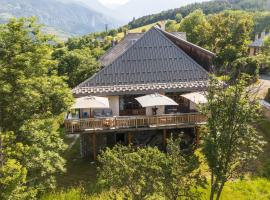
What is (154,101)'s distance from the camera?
904 inches

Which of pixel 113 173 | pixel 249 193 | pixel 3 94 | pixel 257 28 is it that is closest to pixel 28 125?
pixel 3 94

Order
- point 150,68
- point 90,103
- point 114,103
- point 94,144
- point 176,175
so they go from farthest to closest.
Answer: point 150,68 → point 114,103 → point 94,144 → point 90,103 → point 176,175

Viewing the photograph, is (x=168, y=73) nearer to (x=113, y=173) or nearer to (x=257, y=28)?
(x=113, y=173)

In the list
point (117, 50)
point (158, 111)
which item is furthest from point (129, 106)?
point (117, 50)

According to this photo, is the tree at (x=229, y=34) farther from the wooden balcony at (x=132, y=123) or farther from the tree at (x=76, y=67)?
the wooden balcony at (x=132, y=123)

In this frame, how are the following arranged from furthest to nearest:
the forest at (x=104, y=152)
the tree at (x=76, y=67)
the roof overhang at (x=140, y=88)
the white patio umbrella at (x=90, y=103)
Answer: the tree at (x=76, y=67) → the roof overhang at (x=140, y=88) → the white patio umbrella at (x=90, y=103) → the forest at (x=104, y=152)

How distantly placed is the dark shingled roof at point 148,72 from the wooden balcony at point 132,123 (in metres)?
2.54

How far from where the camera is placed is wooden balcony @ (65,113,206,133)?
22.9m

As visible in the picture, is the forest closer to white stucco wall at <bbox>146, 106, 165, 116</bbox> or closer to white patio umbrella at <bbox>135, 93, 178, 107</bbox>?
white patio umbrella at <bbox>135, 93, 178, 107</bbox>

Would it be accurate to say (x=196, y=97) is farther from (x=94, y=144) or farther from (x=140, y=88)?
(x=94, y=144)

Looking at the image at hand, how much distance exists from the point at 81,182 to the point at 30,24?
35.1ft

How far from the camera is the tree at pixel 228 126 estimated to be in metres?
13.2

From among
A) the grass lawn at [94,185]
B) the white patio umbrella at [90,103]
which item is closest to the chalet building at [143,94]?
the white patio umbrella at [90,103]

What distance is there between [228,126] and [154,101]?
9972 millimetres
